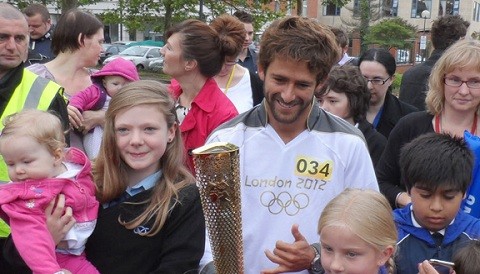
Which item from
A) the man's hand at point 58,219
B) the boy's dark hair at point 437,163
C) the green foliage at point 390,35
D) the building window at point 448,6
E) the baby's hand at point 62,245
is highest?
the building window at point 448,6

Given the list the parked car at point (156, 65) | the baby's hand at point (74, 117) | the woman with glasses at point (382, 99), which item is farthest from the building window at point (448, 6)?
the baby's hand at point (74, 117)

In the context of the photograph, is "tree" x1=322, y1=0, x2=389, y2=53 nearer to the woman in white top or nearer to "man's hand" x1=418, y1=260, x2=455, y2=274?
the woman in white top

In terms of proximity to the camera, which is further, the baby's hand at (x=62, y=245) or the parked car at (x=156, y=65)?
the parked car at (x=156, y=65)

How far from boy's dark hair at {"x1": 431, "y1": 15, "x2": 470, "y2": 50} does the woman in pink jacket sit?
3863 millimetres

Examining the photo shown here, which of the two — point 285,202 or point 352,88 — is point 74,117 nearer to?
point 285,202

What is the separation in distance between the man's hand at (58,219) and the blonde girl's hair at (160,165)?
17 centimetres

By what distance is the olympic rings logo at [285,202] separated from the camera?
2.67 metres

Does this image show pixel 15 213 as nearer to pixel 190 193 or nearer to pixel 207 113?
pixel 190 193

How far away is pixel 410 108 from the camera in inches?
195

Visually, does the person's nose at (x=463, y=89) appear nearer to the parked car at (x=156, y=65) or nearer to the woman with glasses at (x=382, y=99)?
the woman with glasses at (x=382, y=99)

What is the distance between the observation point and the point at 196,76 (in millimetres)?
4102

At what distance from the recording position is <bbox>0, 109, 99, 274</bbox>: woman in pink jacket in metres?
2.54

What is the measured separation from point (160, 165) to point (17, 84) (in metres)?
1.09

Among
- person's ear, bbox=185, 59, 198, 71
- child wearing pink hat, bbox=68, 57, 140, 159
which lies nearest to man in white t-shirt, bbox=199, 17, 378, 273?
person's ear, bbox=185, 59, 198, 71
